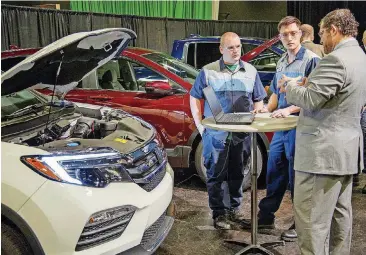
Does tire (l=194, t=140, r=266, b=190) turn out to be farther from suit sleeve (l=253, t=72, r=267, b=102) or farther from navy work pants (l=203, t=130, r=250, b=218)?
suit sleeve (l=253, t=72, r=267, b=102)

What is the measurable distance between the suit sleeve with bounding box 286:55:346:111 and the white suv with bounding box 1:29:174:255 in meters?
1.08

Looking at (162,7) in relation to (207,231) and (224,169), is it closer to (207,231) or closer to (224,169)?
(224,169)

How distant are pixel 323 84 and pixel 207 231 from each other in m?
1.89

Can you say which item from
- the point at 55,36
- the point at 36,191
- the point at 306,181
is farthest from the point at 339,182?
the point at 55,36

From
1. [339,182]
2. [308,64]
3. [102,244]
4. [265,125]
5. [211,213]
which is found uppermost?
[308,64]

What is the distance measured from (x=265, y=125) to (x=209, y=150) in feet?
2.89

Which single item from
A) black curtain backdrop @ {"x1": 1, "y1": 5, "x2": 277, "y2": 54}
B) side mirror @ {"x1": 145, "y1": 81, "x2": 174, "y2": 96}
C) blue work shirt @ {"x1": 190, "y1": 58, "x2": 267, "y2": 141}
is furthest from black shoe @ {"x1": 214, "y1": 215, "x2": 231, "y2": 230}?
black curtain backdrop @ {"x1": 1, "y1": 5, "x2": 277, "y2": 54}

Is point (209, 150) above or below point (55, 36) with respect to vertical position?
below

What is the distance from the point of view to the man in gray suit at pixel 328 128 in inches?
99.7

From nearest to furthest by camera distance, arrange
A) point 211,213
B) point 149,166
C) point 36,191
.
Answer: point 36,191 → point 149,166 → point 211,213

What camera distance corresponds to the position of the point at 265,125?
2.98 meters

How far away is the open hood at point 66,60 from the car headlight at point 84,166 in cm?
55

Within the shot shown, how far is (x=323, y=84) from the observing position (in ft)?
8.23

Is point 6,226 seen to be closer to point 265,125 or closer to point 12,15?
point 265,125
